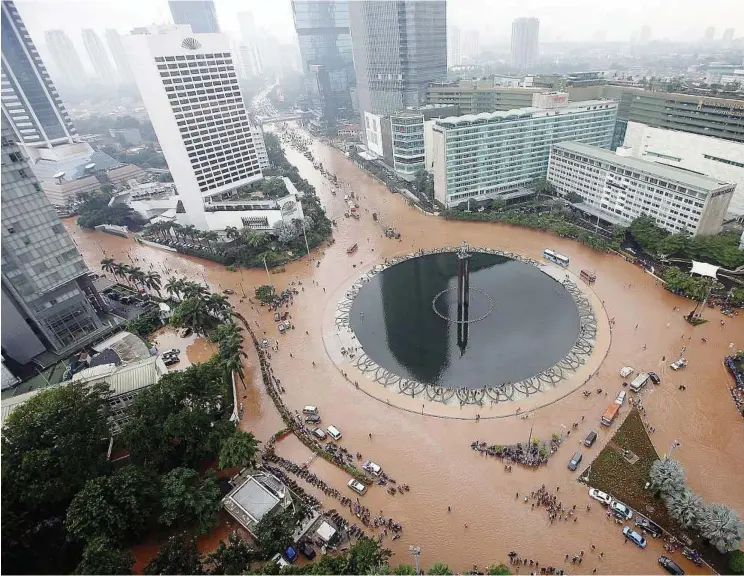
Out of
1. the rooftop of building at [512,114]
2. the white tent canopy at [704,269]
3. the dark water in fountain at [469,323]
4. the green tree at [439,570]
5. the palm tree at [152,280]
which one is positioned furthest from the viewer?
the rooftop of building at [512,114]

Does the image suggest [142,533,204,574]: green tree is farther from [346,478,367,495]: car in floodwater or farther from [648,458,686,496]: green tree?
[648,458,686,496]: green tree

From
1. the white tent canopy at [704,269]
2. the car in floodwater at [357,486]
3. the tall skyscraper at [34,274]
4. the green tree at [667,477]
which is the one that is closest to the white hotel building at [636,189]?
the white tent canopy at [704,269]

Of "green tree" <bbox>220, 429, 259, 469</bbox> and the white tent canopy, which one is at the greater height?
"green tree" <bbox>220, 429, 259, 469</bbox>

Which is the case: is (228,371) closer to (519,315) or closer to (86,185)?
(519,315)

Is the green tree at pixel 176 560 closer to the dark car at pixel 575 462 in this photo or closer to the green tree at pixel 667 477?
the dark car at pixel 575 462

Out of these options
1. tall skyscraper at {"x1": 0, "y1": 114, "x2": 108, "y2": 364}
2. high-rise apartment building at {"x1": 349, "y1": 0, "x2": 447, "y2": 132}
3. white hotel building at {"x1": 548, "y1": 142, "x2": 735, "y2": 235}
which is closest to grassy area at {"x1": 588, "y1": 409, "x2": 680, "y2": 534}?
white hotel building at {"x1": 548, "y1": 142, "x2": 735, "y2": 235}

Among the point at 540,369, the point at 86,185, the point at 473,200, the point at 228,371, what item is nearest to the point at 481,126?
the point at 473,200

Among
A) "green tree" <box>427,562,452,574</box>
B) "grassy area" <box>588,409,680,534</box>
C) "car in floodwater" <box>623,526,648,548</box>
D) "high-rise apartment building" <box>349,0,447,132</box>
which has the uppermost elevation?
"high-rise apartment building" <box>349,0,447,132</box>
